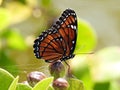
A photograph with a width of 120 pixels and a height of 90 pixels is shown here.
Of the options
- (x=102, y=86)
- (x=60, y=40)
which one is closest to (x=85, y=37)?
(x=102, y=86)

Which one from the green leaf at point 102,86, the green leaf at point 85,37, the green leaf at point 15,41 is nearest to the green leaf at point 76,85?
the green leaf at point 102,86

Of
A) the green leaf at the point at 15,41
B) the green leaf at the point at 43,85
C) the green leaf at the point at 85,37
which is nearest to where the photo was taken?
the green leaf at the point at 43,85

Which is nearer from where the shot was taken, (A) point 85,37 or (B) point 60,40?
(B) point 60,40

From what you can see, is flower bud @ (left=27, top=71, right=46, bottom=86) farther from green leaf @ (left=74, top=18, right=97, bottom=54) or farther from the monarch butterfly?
green leaf @ (left=74, top=18, right=97, bottom=54)

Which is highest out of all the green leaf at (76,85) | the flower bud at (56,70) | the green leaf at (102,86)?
the flower bud at (56,70)

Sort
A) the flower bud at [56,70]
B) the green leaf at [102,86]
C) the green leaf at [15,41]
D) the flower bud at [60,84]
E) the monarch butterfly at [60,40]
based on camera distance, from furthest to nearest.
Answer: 1. the green leaf at [15,41]
2. the green leaf at [102,86]
3. the monarch butterfly at [60,40]
4. the flower bud at [56,70]
5. the flower bud at [60,84]

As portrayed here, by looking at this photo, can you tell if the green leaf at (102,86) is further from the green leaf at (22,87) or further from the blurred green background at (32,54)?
the green leaf at (22,87)

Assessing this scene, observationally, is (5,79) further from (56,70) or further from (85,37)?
(85,37)
